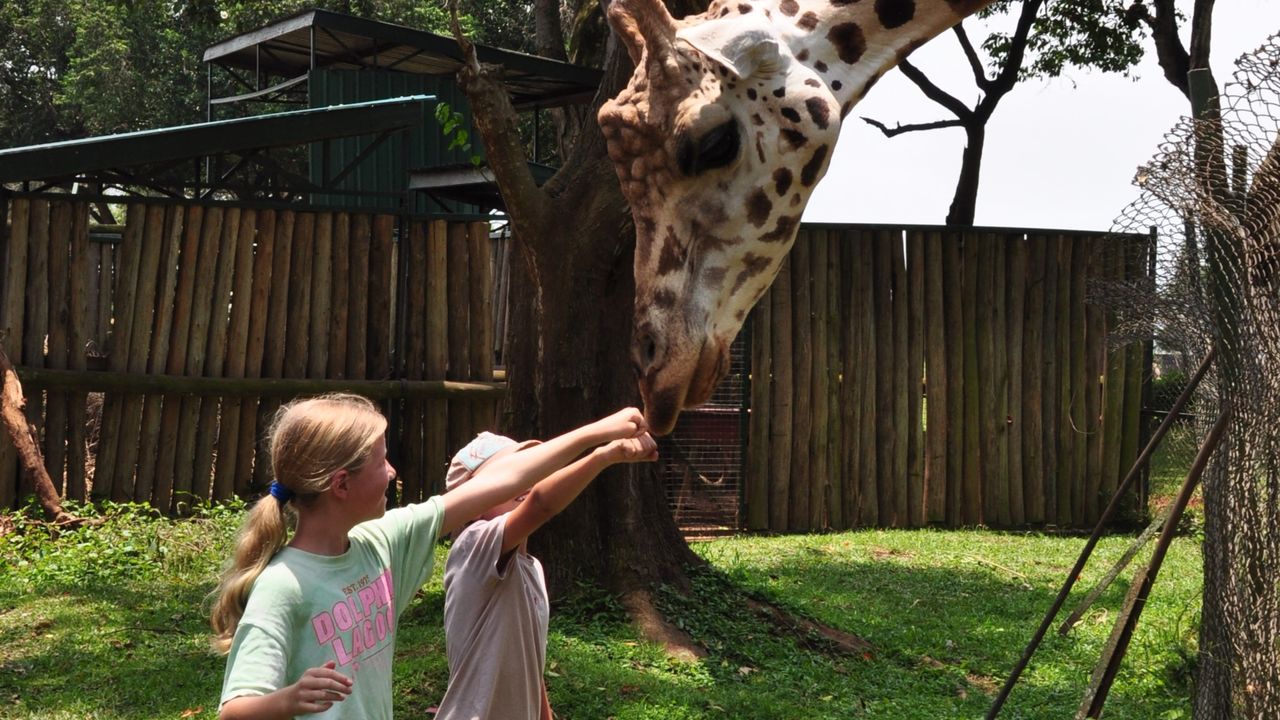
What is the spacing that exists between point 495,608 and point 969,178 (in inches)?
632

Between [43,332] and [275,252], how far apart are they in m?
1.73

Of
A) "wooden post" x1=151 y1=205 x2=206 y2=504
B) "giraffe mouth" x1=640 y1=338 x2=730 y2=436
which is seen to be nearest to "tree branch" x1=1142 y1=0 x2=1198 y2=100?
"wooden post" x1=151 y1=205 x2=206 y2=504

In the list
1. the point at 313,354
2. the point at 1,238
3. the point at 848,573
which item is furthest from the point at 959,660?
the point at 1,238

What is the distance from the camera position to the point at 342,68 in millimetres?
17953

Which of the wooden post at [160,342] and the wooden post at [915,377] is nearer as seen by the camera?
the wooden post at [160,342]

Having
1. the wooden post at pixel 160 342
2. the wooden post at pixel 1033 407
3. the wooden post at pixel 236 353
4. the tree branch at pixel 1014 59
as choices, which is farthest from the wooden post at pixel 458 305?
the tree branch at pixel 1014 59

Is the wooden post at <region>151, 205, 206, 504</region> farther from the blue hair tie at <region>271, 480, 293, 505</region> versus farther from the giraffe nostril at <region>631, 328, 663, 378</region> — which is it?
the giraffe nostril at <region>631, 328, 663, 378</region>

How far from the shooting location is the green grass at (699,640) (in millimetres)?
5484

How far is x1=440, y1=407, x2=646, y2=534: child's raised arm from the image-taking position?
9.36ft

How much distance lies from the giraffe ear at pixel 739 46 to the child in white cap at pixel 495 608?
1.11 meters

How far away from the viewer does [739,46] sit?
2.80 meters

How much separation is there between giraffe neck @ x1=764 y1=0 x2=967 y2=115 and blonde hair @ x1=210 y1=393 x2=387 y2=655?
4.36ft

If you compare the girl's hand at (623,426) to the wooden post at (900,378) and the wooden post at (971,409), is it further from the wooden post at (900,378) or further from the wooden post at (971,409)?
the wooden post at (971,409)

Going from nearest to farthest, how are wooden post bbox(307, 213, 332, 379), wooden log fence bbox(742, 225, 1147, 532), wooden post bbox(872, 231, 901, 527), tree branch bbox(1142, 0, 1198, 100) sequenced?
Answer: wooden post bbox(307, 213, 332, 379)
wooden log fence bbox(742, 225, 1147, 532)
wooden post bbox(872, 231, 901, 527)
tree branch bbox(1142, 0, 1198, 100)
